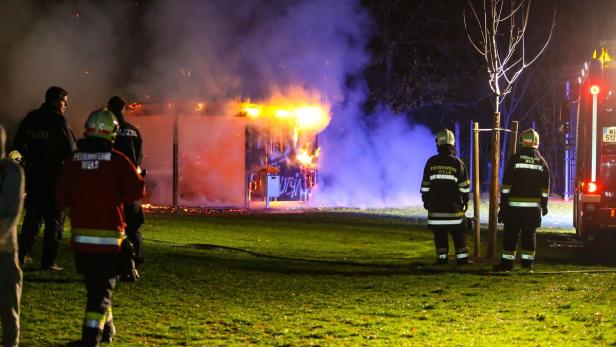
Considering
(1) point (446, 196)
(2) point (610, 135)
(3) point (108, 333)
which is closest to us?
(3) point (108, 333)

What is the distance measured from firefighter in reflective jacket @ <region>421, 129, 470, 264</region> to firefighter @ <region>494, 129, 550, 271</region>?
0.55 metres

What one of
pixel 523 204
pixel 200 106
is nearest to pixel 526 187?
pixel 523 204

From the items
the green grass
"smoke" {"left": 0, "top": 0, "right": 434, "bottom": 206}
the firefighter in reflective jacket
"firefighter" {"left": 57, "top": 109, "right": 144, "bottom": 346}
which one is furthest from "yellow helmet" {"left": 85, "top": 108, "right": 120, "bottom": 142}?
"smoke" {"left": 0, "top": 0, "right": 434, "bottom": 206}

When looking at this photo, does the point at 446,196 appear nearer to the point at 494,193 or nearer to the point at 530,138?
the point at 494,193

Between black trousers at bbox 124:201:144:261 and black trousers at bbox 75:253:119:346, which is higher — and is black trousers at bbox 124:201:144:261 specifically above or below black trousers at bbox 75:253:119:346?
above

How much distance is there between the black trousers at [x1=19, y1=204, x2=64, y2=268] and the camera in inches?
318

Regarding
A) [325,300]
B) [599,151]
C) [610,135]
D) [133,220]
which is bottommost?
[325,300]

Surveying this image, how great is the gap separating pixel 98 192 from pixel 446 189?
586cm

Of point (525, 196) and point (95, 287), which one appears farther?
point (525, 196)

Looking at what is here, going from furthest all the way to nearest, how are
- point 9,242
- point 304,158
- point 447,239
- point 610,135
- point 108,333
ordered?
1. point 304,158
2. point 610,135
3. point 447,239
4. point 108,333
5. point 9,242

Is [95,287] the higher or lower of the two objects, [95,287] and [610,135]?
the lower

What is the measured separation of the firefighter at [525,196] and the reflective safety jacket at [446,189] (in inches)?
22.2

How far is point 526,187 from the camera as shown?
991 centimetres

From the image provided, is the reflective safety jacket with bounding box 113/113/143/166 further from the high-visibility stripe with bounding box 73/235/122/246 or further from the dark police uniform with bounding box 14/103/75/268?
the high-visibility stripe with bounding box 73/235/122/246
